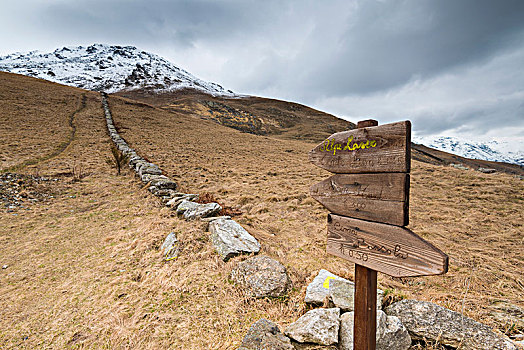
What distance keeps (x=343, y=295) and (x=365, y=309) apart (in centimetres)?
91

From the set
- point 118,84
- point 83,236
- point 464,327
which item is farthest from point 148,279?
point 118,84

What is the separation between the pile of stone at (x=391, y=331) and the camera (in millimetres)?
1975

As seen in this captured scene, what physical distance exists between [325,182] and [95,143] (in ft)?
56.1

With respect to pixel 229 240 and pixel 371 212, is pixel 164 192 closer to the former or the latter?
pixel 229 240

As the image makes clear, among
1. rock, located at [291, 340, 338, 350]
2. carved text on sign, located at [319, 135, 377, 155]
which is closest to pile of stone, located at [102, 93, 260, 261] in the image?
rock, located at [291, 340, 338, 350]

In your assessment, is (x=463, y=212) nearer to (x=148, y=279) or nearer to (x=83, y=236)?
(x=148, y=279)

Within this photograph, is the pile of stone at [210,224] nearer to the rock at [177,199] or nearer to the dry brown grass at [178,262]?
the rock at [177,199]

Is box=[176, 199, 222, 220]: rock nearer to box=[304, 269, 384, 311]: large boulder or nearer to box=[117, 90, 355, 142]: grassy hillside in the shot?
box=[304, 269, 384, 311]: large boulder

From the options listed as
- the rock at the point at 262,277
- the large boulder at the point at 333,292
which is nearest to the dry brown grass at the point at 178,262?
the rock at the point at 262,277

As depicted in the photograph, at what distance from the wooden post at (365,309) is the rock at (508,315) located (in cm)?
173

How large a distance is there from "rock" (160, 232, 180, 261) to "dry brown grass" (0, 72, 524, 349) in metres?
0.11

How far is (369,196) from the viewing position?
1748 millimetres

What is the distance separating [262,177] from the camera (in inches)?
420

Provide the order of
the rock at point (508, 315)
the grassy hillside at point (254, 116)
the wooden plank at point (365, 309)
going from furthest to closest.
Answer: the grassy hillside at point (254, 116), the rock at point (508, 315), the wooden plank at point (365, 309)
